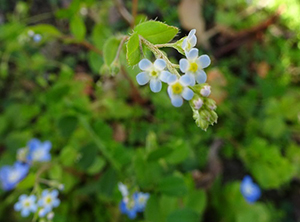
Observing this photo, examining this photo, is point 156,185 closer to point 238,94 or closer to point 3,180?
point 3,180

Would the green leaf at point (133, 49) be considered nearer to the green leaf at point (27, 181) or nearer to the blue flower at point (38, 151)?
the green leaf at point (27, 181)

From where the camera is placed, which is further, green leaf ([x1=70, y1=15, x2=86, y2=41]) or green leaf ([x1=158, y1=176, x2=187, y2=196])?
green leaf ([x1=70, y1=15, x2=86, y2=41])

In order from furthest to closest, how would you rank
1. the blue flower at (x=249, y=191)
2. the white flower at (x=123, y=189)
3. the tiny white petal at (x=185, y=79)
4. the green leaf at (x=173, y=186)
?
the blue flower at (x=249, y=191) < the white flower at (x=123, y=189) < the green leaf at (x=173, y=186) < the tiny white petal at (x=185, y=79)

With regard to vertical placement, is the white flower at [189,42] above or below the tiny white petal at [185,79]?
above

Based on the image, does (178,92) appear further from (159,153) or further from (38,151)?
(38,151)

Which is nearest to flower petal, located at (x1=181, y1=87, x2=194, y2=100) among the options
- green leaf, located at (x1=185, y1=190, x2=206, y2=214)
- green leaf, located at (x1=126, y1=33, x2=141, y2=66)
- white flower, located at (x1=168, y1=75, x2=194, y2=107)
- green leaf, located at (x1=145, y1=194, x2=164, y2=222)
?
→ white flower, located at (x1=168, y1=75, x2=194, y2=107)

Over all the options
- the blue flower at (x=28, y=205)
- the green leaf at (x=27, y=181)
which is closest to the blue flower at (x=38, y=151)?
the blue flower at (x=28, y=205)

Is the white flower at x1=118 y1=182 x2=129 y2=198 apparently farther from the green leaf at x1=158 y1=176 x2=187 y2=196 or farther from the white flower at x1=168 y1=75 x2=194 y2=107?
the white flower at x1=168 y1=75 x2=194 y2=107

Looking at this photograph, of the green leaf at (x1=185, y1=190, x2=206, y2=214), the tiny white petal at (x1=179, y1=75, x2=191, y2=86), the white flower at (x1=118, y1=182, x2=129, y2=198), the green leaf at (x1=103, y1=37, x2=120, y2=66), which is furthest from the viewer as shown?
the green leaf at (x1=185, y1=190, x2=206, y2=214)

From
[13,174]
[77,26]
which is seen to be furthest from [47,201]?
[77,26]
